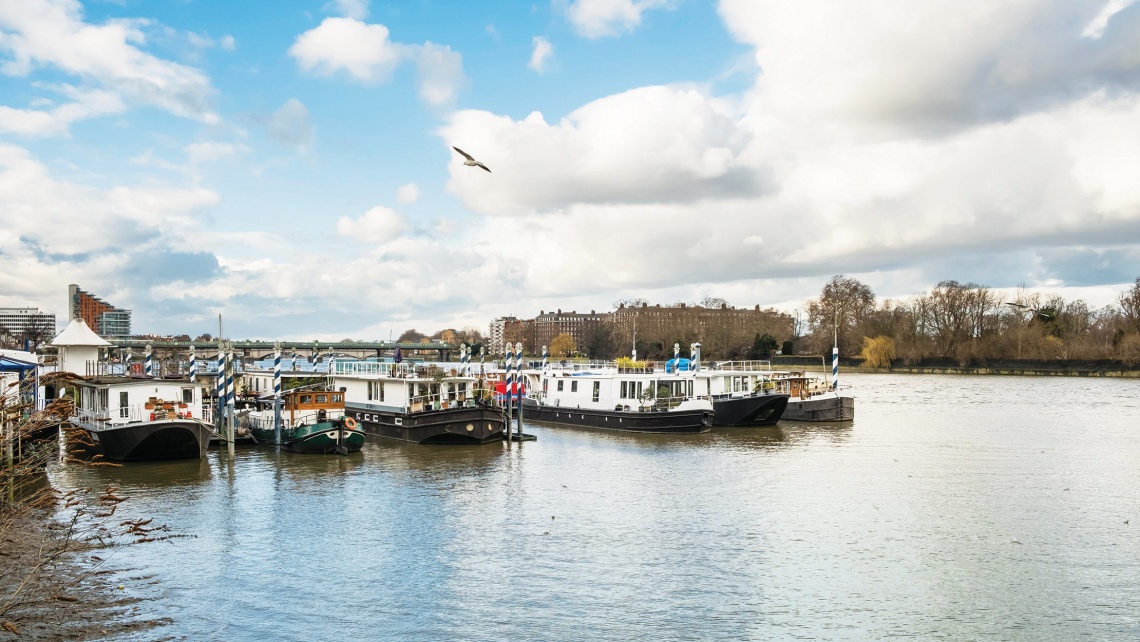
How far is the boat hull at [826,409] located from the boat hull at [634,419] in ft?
31.1

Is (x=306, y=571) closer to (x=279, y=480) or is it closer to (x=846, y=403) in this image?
(x=279, y=480)

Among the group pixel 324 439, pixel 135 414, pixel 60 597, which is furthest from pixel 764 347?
pixel 60 597

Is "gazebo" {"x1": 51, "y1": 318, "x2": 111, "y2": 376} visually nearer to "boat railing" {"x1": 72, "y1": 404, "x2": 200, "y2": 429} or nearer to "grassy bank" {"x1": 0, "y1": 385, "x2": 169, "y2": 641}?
"boat railing" {"x1": 72, "y1": 404, "x2": 200, "y2": 429}

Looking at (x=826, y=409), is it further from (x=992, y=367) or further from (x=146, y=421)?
(x=992, y=367)

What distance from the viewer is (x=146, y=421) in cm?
3188

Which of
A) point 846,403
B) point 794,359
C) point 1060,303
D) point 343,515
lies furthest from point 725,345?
point 343,515

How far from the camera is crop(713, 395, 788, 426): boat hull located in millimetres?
45625

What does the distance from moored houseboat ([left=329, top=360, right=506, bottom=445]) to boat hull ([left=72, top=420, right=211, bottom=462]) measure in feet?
21.4

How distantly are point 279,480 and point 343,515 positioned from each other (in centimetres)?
676

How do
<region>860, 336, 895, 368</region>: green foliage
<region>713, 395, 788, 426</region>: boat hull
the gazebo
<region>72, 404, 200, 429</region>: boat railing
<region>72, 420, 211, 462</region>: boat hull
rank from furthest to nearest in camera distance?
<region>860, 336, 895, 368</region>: green foliage < <region>713, 395, 788, 426</region>: boat hull < the gazebo < <region>72, 404, 200, 429</region>: boat railing < <region>72, 420, 211, 462</region>: boat hull

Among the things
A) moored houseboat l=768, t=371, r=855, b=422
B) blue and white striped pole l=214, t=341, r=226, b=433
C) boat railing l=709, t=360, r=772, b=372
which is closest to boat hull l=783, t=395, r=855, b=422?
moored houseboat l=768, t=371, r=855, b=422

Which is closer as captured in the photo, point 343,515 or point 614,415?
point 343,515

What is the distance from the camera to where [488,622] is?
14875mm

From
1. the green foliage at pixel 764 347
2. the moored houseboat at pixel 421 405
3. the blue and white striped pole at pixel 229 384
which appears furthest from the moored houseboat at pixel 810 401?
the green foliage at pixel 764 347
